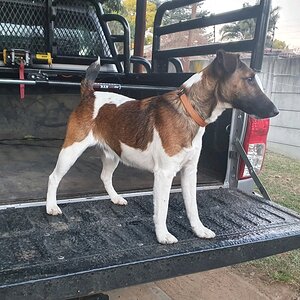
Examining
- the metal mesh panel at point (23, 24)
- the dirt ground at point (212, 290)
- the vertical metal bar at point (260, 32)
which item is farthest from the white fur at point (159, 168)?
the metal mesh panel at point (23, 24)

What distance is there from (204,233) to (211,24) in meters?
1.91

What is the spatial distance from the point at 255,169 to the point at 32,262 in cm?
190

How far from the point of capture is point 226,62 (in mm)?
2178

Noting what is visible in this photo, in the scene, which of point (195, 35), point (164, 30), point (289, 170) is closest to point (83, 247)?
point (164, 30)

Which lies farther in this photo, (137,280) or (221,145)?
(221,145)

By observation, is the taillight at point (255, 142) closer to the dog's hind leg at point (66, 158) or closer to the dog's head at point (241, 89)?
the dog's head at point (241, 89)

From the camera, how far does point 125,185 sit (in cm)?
320

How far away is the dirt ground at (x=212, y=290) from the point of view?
3.26 m

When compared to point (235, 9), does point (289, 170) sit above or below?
below

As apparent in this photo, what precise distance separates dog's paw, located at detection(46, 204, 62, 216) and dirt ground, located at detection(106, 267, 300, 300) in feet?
3.56

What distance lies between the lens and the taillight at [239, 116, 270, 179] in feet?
9.83

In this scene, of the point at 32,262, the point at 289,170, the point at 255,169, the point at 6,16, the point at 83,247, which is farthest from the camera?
the point at 289,170

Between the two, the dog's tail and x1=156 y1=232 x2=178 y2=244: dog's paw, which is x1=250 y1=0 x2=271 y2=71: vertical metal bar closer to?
the dog's tail

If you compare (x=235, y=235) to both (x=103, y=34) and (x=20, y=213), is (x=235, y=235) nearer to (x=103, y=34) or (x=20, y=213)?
(x=20, y=213)
